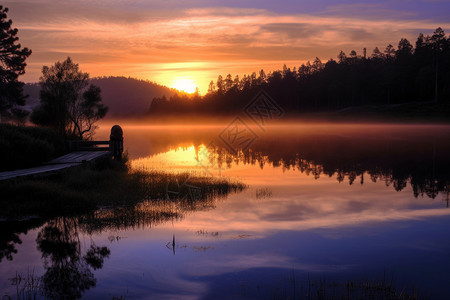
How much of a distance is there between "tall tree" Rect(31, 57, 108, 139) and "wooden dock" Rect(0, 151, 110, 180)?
7.44m

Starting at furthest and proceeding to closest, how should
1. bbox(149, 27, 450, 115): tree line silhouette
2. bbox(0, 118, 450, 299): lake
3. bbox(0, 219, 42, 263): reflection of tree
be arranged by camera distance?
1. bbox(149, 27, 450, 115): tree line silhouette
2. bbox(0, 219, 42, 263): reflection of tree
3. bbox(0, 118, 450, 299): lake

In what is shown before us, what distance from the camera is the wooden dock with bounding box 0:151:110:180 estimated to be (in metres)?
16.2

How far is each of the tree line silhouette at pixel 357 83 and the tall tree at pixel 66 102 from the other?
252 feet

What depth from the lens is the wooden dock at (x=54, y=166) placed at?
16219 mm

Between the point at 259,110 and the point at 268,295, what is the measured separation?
165 meters

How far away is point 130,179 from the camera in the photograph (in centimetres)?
2098

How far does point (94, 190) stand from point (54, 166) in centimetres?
362

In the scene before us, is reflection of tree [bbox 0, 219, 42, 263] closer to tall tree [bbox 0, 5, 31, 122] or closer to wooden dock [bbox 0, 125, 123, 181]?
wooden dock [bbox 0, 125, 123, 181]

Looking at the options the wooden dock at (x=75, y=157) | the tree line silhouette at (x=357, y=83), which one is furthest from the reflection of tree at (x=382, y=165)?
the tree line silhouette at (x=357, y=83)

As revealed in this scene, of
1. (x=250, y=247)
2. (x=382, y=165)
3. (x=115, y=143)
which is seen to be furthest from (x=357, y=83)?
(x=250, y=247)

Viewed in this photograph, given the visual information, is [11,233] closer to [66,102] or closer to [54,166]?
[54,166]

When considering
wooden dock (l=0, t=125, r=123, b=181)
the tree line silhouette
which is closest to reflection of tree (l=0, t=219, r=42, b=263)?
wooden dock (l=0, t=125, r=123, b=181)

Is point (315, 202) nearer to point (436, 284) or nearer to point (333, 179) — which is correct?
point (333, 179)

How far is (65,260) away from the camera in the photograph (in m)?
10.1
